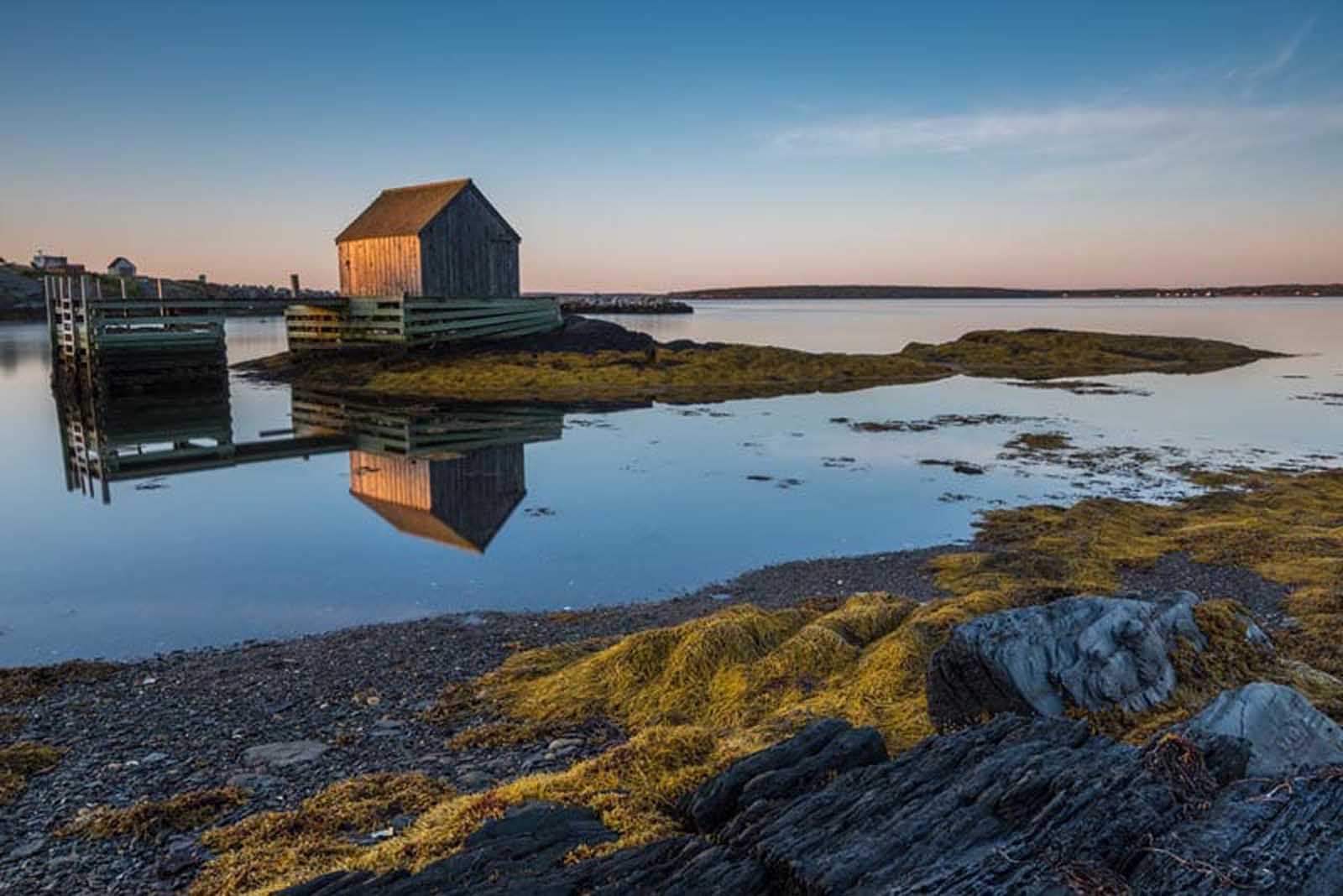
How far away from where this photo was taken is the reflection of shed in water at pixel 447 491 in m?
17.4

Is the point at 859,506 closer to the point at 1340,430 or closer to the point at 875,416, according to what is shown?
the point at 875,416

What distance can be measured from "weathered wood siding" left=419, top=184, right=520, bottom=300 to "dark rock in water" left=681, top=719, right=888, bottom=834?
4275 centimetres

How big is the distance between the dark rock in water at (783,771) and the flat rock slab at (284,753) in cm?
405

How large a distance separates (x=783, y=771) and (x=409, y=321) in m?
41.4

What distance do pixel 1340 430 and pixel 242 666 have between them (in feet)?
113

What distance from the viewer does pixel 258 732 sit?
842cm

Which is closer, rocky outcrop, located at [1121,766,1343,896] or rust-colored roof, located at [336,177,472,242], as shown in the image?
rocky outcrop, located at [1121,766,1343,896]

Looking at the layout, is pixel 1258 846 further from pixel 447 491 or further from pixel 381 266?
pixel 381 266

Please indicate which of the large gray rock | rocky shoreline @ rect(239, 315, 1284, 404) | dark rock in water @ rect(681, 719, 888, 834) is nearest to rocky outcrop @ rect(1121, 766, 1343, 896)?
the large gray rock

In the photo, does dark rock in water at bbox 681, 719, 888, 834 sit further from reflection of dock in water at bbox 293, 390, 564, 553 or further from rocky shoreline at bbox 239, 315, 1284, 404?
rocky shoreline at bbox 239, 315, 1284, 404

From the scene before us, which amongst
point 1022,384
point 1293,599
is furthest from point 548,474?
point 1022,384

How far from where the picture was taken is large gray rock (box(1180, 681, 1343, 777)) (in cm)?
519

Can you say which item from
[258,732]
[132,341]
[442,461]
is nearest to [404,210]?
[132,341]

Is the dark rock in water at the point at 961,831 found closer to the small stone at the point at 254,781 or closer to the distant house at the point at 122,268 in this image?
the small stone at the point at 254,781
